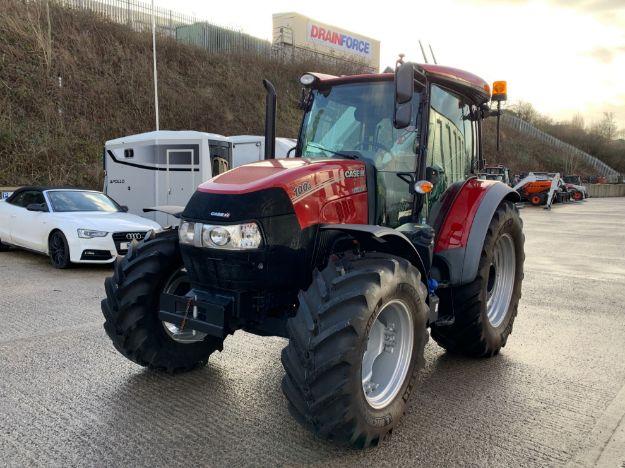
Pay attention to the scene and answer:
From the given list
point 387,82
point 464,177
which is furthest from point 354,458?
point 464,177

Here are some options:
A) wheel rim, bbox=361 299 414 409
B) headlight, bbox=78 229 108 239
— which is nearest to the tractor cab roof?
wheel rim, bbox=361 299 414 409

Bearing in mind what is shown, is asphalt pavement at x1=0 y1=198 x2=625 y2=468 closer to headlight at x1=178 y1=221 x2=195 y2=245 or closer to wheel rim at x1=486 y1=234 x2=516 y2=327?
wheel rim at x1=486 y1=234 x2=516 y2=327

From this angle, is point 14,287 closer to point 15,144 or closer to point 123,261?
point 123,261

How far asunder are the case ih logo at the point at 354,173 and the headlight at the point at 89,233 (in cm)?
631

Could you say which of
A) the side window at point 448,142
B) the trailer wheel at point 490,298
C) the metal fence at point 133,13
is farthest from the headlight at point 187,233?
the metal fence at point 133,13

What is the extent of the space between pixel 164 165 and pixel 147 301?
10.8 metres

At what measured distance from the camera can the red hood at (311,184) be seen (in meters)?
3.35

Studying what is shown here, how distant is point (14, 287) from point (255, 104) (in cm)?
2156

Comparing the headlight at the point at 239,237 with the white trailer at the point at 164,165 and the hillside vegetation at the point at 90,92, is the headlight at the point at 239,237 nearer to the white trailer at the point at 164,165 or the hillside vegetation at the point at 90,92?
the white trailer at the point at 164,165

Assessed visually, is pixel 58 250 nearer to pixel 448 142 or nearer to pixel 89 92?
pixel 448 142

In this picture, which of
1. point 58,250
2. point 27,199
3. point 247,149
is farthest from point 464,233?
point 247,149

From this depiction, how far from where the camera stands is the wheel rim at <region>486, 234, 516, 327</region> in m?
5.06

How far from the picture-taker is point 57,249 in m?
9.11

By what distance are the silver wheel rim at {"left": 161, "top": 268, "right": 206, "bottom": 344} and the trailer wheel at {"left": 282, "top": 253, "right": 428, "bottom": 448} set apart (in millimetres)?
1278
